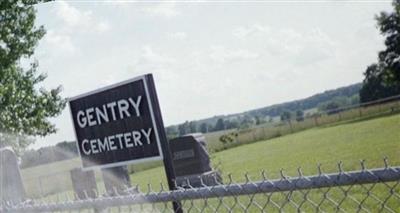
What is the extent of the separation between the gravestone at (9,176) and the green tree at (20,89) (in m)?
13.2

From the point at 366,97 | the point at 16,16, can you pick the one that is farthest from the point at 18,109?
the point at 366,97

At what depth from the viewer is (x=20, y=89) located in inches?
775

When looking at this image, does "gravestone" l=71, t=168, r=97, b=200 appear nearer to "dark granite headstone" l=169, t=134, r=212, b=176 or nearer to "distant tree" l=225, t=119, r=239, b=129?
"dark granite headstone" l=169, t=134, r=212, b=176

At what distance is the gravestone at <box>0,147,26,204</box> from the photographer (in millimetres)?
5031

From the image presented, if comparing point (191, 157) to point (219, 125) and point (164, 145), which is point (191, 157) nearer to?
point (164, 145)

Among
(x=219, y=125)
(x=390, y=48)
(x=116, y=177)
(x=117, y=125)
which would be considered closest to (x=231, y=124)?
(x=219, y=125)

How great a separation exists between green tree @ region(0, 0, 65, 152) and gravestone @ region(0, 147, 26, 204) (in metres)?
13.2

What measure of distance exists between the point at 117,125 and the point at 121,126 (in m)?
0.05

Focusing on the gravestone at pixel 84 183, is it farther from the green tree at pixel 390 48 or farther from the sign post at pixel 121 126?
the green tree at pixel 390 48

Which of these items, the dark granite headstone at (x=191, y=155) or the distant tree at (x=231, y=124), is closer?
the dark granite headstone at (x=191, y=155)

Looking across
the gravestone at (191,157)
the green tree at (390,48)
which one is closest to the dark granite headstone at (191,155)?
the gravestone at (191,157)

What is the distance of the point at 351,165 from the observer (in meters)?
14.4

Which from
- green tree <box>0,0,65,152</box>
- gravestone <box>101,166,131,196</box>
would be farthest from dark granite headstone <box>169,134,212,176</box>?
gravestone <box>101,166,131,196</box>

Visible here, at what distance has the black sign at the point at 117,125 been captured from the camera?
3.98m
